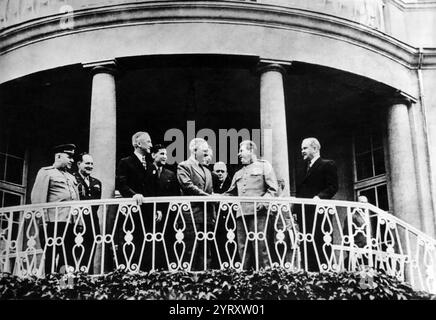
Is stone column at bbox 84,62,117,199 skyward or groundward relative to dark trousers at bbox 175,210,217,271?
skyward

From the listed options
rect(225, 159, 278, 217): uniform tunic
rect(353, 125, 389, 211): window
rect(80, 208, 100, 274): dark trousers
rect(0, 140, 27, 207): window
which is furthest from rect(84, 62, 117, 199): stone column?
rect(353, 125, 389, 211): window

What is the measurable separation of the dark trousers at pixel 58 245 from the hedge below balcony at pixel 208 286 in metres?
0.51

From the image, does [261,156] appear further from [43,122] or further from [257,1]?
[43,122]

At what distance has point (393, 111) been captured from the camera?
13.9 metres

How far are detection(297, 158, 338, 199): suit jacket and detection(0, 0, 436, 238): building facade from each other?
0.81 metres

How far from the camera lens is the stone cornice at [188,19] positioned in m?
12.5

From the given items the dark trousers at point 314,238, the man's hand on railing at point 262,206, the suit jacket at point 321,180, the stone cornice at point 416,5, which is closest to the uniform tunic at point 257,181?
the man's hand on railing at point 262,206

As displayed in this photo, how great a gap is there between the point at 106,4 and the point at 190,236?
438 centimetres

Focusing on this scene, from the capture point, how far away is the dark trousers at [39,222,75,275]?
10195 mm

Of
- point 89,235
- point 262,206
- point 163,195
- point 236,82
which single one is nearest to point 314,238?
point 262,206

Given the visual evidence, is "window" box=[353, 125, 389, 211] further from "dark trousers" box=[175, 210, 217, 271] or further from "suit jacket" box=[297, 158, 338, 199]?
"dark trousers" box=[175, 210, 217, 271]

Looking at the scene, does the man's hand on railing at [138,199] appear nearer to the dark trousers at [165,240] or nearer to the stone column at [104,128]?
the dark trousers at [165,240]

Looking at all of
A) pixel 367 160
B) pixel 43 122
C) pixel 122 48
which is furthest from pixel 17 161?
pixel 367 160

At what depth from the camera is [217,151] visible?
14.1 m
